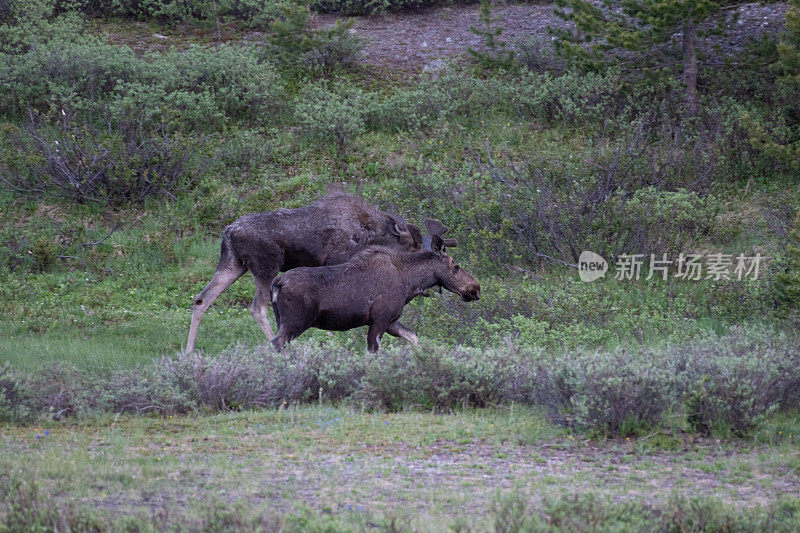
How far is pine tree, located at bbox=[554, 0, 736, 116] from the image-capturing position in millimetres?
17375

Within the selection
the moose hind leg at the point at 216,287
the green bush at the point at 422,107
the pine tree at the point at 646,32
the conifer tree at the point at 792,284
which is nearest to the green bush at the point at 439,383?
Answer: the moose hind leg at the point at 216,287

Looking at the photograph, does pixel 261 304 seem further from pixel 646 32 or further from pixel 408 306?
pixel 646 32

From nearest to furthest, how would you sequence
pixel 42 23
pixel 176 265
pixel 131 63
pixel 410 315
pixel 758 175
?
pixel 410 315 < pixel 176 265 < pixel 758 175 < pixel 131 63 < pixel 42 23

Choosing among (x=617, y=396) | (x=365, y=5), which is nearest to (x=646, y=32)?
(x=365, y=5)

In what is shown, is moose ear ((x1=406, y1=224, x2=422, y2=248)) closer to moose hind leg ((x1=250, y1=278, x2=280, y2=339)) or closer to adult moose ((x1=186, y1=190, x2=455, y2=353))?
adult moose ((x1=186, y1=190, x2=455, y2=353))

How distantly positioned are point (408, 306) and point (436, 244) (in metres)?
2.94

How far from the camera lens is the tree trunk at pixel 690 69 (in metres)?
19.0

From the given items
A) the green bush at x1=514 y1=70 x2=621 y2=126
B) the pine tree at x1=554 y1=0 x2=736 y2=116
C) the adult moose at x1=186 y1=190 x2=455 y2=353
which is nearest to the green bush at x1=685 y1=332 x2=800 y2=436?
the adult moose at x1=186 y1=190 x2=455 y2=353

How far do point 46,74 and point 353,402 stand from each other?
15659 millimetres

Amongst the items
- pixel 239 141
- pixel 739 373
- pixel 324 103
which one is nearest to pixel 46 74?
pixel 239 141

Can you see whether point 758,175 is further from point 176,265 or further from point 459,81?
point 176,265

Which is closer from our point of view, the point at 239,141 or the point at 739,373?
the point at 739,373

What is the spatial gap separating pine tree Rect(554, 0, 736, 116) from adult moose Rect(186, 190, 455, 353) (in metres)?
9.18

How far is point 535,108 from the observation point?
2075 centimetres
